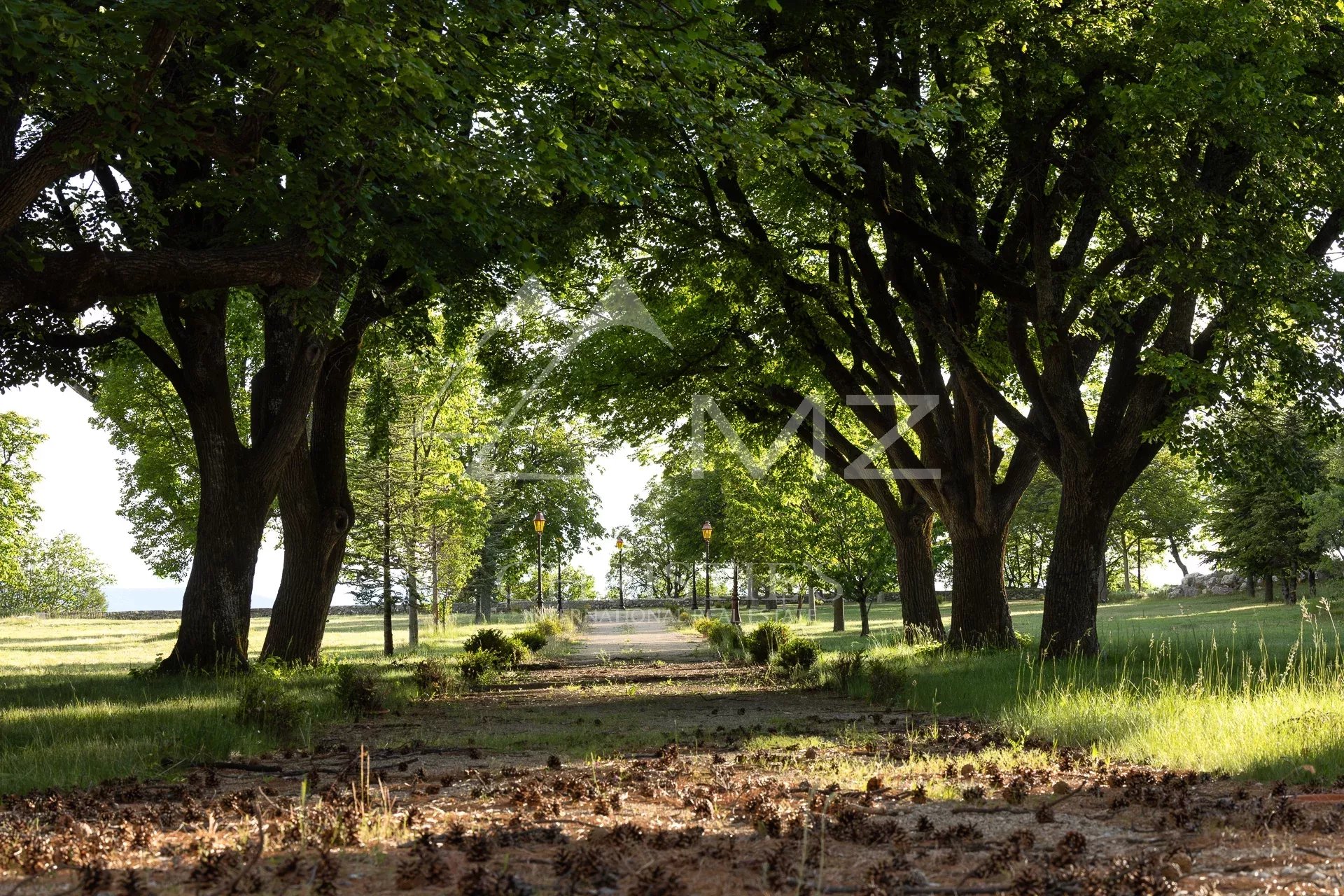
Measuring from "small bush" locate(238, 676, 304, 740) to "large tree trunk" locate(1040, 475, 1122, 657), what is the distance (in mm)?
9511

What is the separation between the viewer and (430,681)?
1441 cm

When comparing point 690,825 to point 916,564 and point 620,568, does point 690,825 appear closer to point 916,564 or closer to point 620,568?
point 916,564

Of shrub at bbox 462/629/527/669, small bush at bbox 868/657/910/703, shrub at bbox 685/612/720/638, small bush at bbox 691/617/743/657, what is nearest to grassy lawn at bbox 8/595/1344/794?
small bush at bbox 868/657/910/703

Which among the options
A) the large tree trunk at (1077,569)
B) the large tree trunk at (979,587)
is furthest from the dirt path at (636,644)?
the large tree trunk at (1077,569)

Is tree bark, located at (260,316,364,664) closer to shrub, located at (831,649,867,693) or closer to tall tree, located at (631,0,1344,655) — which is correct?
tall tree, located at (631,0,1344,655)

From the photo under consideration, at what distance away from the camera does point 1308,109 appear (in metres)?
11.3

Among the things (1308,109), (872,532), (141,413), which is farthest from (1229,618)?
(141,413)

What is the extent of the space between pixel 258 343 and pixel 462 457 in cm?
1754

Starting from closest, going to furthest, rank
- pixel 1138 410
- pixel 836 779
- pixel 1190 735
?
pixel 836 779 → pixel 1190 735 → pixel 1138 410

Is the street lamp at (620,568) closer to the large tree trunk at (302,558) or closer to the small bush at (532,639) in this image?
the small bush at (532,639)

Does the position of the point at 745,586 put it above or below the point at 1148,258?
below

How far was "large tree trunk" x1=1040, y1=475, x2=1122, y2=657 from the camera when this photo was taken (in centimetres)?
1418

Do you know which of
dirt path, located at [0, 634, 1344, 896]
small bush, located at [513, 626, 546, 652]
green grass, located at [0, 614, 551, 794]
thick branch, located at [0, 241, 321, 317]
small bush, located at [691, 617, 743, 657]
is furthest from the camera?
small bush, located at [513, 626, 546, 652]

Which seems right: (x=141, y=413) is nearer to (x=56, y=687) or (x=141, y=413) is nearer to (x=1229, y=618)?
(x=56, y=687)
